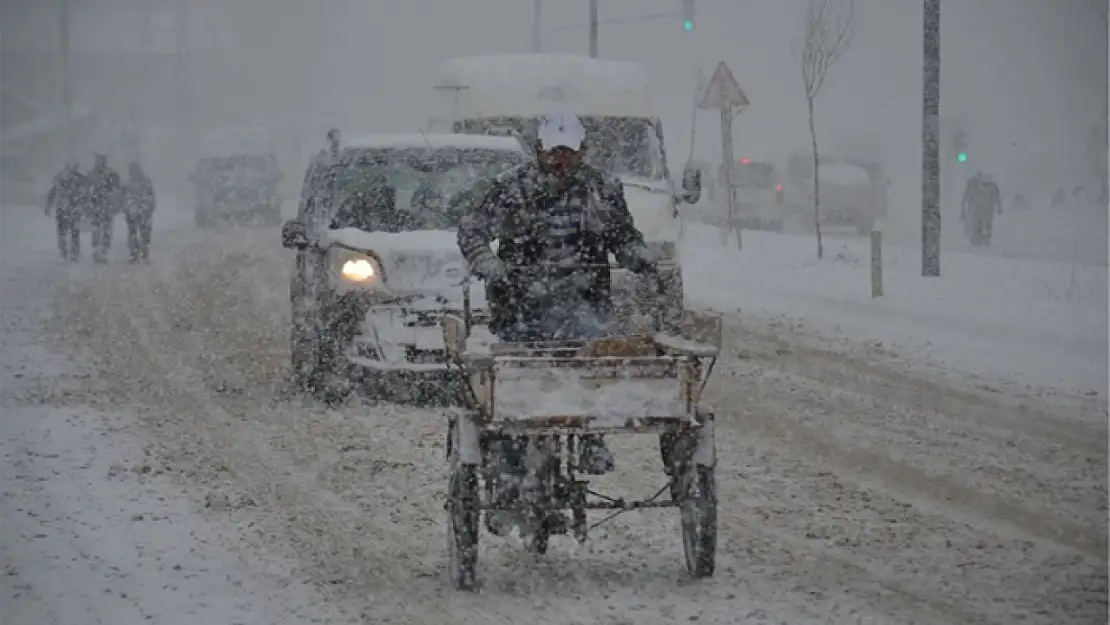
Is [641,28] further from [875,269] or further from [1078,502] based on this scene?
[1078,502]

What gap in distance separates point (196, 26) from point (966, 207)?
6317cm

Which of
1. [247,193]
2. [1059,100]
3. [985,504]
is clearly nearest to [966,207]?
[247,193]

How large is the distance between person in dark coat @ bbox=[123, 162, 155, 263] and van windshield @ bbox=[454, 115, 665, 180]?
9.95 metres

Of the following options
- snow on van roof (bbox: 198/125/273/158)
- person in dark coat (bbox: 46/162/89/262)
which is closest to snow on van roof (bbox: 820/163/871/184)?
snow on van roof (bbox: 198/125/273/158)

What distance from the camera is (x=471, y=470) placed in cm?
619

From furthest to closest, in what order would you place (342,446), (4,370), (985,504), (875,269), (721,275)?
(721,275) < (875,269) < (4,370) < (342,446) < (985,504)

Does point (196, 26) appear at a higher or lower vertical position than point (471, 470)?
higher

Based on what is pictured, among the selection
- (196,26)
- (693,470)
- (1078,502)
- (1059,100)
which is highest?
(196,26)

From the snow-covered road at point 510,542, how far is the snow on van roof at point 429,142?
200cm

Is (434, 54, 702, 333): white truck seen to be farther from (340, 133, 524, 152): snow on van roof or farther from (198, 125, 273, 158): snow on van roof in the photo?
(198, 125, 273, 158): snow on van roof

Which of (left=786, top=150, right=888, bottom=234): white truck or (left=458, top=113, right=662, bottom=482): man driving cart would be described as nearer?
(left=458, top=113, right=662, bottom=482): man driving cart

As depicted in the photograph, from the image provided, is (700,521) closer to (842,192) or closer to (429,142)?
(429,142)

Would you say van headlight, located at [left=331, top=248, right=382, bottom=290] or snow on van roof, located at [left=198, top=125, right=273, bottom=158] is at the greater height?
snow on van roof, located at [left=198, top=125, right=273, bottom=158]

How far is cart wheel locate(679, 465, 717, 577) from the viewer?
6.29m
